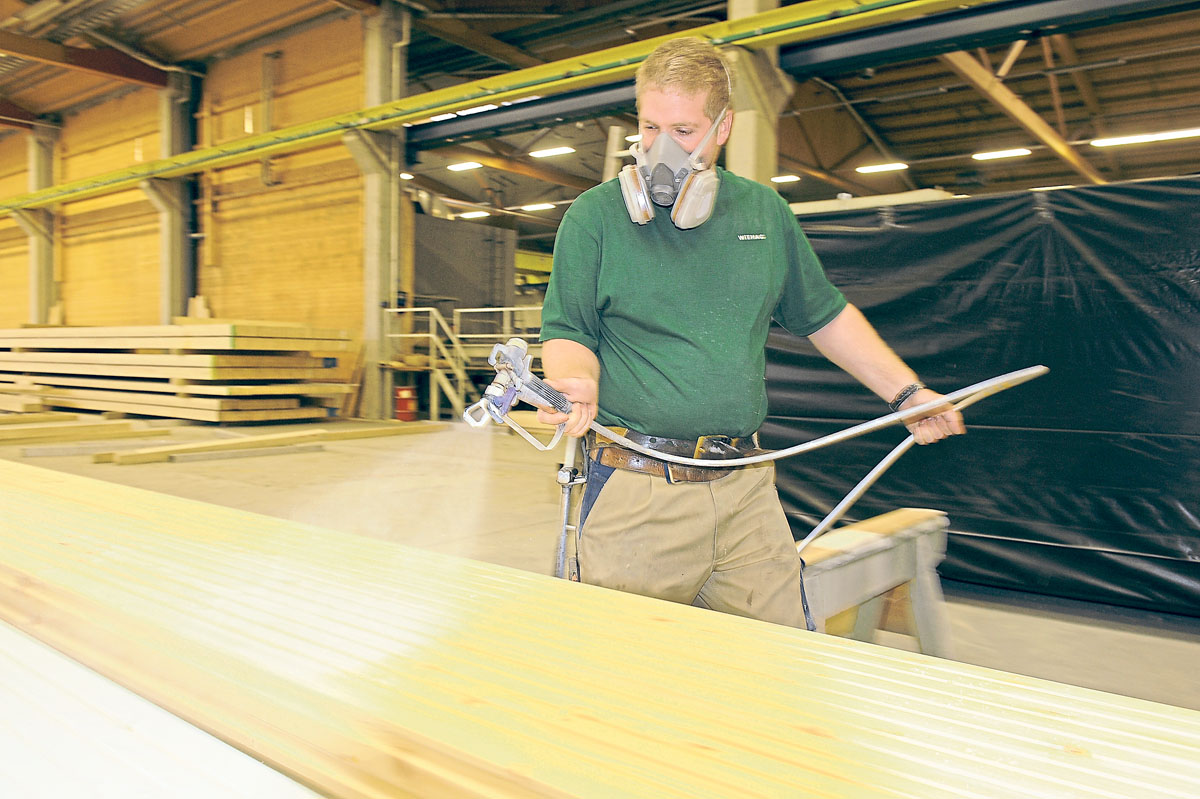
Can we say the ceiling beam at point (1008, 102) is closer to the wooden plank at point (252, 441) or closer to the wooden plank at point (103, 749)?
the wooden plank at point (252, 441)

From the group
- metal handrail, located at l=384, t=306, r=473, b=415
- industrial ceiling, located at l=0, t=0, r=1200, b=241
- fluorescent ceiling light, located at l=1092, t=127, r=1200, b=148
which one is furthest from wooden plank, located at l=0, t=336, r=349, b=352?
fluorescent ceiling light, located at l=1092, t=127, r=1200, b=148

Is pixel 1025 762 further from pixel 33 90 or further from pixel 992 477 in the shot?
pixel 33 90

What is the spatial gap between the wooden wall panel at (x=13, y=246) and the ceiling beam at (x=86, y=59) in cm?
564

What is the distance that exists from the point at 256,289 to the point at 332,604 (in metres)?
13.3

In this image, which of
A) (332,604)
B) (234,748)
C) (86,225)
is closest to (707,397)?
(332,604)

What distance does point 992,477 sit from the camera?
3.95 meters

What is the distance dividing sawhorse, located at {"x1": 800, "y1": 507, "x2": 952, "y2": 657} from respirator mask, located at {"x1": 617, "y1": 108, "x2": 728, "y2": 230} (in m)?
0.89

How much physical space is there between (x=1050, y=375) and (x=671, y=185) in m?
2.84

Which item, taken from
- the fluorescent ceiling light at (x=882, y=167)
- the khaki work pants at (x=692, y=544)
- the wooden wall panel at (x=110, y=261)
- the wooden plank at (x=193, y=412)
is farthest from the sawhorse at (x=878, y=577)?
the wooden wall panel at (x=110, y=261)

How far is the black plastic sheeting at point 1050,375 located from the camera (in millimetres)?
3598

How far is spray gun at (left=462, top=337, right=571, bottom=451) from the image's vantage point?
4.69 ft

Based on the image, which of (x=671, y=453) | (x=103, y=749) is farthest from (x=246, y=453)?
(x=103, y=749)

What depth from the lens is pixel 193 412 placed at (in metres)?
10.3

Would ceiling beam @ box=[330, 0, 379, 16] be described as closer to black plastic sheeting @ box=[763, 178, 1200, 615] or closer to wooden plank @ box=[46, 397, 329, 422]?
wooden plank @ box=[46, 397, 329, 422]
